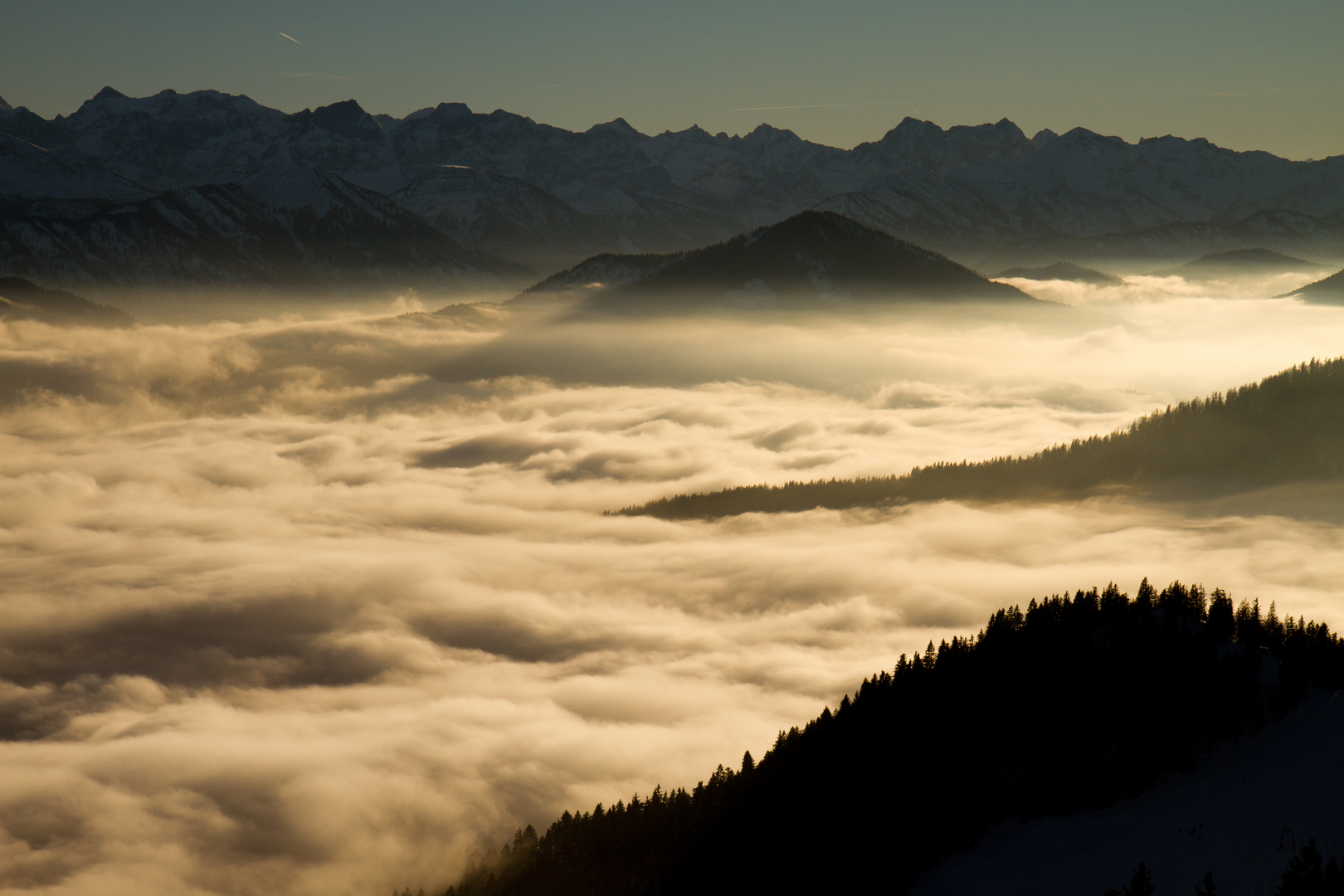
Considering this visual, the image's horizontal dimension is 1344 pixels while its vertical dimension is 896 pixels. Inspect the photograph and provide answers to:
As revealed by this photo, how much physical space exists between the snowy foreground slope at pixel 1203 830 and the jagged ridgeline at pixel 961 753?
2600 mm

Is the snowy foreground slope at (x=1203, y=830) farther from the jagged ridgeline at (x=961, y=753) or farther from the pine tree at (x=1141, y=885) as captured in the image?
the pine tree at (x=1141, y=885)

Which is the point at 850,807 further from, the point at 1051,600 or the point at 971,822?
the point at 1051,600

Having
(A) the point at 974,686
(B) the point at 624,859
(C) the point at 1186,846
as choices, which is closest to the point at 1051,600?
(A) the point at 974,686

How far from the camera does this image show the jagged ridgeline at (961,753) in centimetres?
10588

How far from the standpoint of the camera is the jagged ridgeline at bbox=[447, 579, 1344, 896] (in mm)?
105875

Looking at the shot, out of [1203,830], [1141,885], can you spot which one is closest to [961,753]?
[1203,830]

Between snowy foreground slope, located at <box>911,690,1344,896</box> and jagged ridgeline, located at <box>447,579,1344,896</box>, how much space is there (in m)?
2.60

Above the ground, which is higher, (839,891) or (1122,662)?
(1122,662)

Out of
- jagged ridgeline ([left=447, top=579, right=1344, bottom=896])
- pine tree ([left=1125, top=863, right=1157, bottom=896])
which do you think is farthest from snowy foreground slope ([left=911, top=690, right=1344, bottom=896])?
pine tree ([left=1125, top=863, right=1157, bottom=896])

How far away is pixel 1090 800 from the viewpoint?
339 feet

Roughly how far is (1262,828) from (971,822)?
95.3 feet

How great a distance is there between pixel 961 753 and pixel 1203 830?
2827cm

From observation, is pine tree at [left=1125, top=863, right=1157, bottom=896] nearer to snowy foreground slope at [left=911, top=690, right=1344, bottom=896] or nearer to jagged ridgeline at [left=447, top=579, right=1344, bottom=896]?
snowy foreground slope at [left=911, top=690, right=1344, bottom=896]

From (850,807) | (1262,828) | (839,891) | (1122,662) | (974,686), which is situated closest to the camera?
(1262,828)
